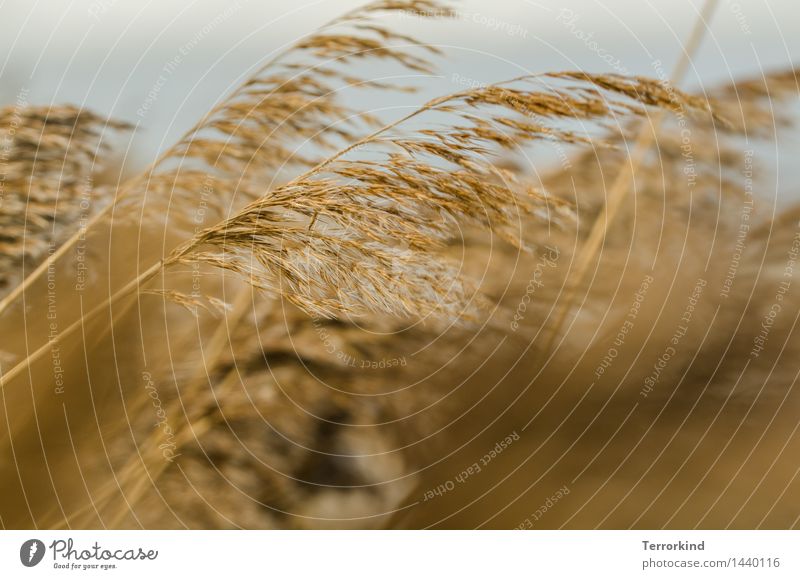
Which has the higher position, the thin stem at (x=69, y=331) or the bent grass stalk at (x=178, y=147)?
the bent grass stalk at (x=178, y=147)

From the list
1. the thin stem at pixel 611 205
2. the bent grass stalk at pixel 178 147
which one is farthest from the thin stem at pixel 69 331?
the thin stem at pixel 611 205

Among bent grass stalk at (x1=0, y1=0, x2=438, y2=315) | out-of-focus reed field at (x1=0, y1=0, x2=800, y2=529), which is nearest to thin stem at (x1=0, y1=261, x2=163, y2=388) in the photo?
out-of-focus reed field at (x1=0, y1=0, x2=800, y2=529)

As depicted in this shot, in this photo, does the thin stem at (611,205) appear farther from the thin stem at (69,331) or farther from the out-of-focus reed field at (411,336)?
the thin stem at (69,331)

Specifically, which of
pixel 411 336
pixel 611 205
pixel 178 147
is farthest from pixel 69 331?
pixel 611 205

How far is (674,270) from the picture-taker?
4.43 feet

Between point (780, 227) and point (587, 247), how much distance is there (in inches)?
16.9

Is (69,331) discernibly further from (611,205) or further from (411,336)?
(611,205)

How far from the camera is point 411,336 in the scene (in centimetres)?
135

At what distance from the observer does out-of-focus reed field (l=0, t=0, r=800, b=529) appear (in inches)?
52.4

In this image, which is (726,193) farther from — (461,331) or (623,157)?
(461,331)

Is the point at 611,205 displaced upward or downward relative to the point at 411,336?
upward

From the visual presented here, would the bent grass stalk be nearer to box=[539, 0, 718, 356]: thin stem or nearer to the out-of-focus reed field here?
the out-of-focus reed field

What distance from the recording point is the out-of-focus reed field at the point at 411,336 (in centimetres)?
133

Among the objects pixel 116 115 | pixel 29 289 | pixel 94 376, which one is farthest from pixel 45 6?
pixel 94 376
